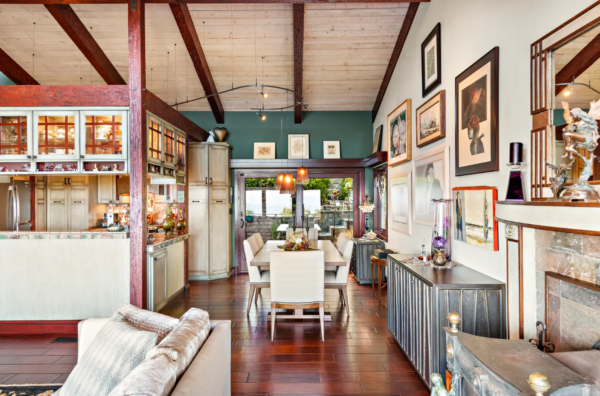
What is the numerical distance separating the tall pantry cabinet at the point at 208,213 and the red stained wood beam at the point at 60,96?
2359 millimetres

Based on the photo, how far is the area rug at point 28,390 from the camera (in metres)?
2.40

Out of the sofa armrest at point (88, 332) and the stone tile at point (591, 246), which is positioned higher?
the stone tile at point (591, 246)

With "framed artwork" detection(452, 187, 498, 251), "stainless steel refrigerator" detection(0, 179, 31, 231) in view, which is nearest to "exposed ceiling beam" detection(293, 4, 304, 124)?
"framed artwork" detection(452, 187, 498, 251)

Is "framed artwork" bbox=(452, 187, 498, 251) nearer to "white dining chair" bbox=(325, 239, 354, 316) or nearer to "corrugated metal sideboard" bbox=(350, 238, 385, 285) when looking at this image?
"white dining chair" bbox=(325, 239, 354, 316)

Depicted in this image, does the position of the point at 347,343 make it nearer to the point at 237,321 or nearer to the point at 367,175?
the point at 237,321

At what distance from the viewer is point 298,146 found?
6543 mm

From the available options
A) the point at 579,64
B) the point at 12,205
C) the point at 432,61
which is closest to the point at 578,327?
the point at 579,64

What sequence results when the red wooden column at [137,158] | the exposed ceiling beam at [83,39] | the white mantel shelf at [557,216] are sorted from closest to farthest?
the white mantel shelf at [557,216], the red wooden column at [137,158], the exposed ceiling beam at [83,39]

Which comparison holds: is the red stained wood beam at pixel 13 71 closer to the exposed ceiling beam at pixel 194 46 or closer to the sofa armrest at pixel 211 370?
the exposed ceiling beam at pixel 194 46

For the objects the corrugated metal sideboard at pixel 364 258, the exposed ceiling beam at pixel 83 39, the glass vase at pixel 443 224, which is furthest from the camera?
the corrugated metal sideboard at pixel 364 258

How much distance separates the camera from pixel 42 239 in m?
3.59

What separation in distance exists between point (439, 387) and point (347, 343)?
2.12 metres

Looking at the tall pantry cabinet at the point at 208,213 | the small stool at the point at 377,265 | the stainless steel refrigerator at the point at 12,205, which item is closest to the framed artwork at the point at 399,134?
the small stool at the point at 377,265

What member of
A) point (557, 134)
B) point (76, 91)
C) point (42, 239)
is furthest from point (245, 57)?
point (557, 134)
